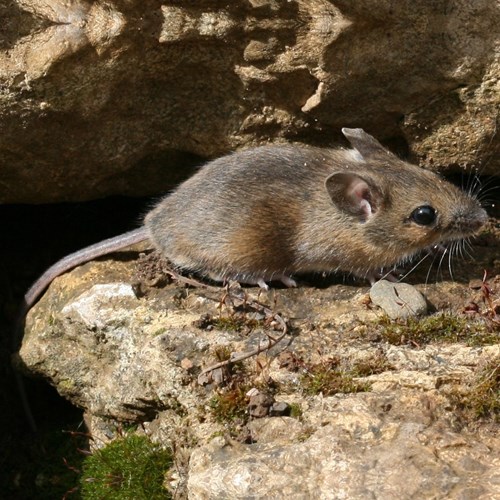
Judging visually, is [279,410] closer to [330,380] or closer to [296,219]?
[330,380]

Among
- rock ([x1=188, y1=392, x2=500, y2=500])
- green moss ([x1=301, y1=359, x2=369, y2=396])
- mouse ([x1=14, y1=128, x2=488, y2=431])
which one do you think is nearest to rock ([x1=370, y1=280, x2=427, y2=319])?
mouse ([x1=14, y1=128, x2=488, y2=431])

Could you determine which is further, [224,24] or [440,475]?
[224,24]

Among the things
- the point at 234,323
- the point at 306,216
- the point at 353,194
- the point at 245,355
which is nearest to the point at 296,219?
the point at 306,216

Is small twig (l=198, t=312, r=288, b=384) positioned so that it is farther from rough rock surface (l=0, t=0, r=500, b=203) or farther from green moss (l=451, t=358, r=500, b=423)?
rough rock surface (l=0, t=0, r=500, b=203)

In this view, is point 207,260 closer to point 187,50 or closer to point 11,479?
point 187,50

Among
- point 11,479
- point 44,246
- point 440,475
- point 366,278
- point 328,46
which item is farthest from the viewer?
point 44,246

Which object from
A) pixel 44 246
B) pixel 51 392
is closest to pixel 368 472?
pixel 51 392

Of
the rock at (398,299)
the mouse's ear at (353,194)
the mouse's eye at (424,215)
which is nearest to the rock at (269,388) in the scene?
the rock at (398,299)
